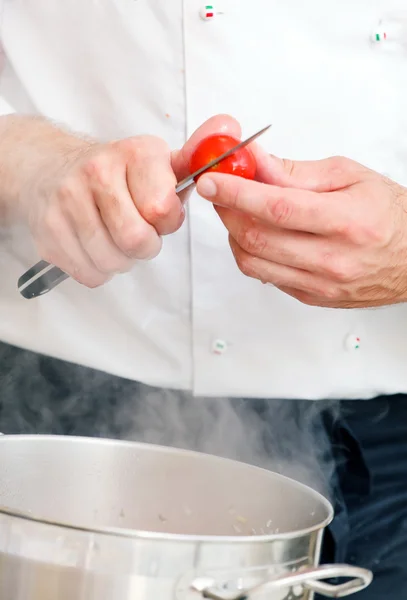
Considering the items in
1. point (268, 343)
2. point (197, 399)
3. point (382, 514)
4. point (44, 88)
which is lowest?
point (382, 514)

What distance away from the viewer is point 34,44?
105 cm

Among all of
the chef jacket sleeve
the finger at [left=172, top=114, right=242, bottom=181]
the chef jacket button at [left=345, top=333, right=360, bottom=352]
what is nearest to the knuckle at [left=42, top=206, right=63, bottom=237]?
the finger at [left=172, top=114, right=242, bottom=181]

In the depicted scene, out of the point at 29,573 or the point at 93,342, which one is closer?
the point at 29,573

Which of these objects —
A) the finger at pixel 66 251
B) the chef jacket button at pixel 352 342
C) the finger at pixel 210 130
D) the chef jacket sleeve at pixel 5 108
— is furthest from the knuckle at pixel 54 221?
the chef jacket button at pixel 352 342

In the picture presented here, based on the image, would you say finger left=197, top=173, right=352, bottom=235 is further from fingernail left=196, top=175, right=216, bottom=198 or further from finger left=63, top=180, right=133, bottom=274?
finger left=63, top=180, right=133, bottom=274

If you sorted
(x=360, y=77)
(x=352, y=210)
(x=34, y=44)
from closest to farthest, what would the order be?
(x=352, y=210)
(x=360, y=77)
(x=34, y=44)

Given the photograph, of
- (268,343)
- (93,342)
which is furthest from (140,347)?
(268,343)

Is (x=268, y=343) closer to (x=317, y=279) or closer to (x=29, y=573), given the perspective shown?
(x=317, y=279)

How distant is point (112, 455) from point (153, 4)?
0.51m

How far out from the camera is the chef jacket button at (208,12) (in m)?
0.92

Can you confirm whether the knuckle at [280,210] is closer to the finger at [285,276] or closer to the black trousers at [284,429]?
the finger at [285,276]

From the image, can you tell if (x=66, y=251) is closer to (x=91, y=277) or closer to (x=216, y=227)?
(x=91, y=277)

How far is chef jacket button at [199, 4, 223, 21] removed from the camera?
3.03ft

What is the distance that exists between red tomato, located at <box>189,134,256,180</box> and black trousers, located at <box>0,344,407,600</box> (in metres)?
0.41
